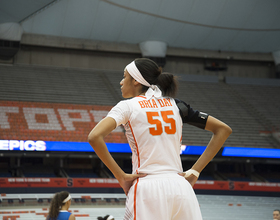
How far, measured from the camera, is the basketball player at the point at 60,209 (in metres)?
4.55

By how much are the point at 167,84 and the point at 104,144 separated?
63cm

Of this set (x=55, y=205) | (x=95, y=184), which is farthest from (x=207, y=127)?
(x=95, y=184)

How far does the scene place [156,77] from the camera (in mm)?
2213

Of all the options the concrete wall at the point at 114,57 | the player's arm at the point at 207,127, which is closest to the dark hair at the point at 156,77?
the player's arm at the point at 207,127

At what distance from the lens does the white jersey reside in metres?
2.00

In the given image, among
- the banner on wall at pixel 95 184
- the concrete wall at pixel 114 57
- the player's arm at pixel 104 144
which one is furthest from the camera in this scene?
the concrete wall at pixel 114 57

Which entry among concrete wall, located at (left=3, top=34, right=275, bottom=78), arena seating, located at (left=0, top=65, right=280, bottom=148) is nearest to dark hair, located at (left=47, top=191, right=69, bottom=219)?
arena seating, located at (left=0, top=65, right=280, bottom=148)

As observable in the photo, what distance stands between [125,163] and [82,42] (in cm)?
927

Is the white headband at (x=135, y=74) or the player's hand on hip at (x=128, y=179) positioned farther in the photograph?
the white headband at (x=135, y=74)

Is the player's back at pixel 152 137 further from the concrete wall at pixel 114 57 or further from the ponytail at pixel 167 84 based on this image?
the concrete wall at pixel 114 57

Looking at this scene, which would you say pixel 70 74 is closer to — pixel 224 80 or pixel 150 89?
pixel 224 80

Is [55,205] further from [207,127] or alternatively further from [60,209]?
[207,127]

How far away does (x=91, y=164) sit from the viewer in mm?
19594

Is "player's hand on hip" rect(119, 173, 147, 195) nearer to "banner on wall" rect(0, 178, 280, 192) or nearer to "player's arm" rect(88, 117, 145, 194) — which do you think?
"player's arm" rect(88, 117, 145, 194)
